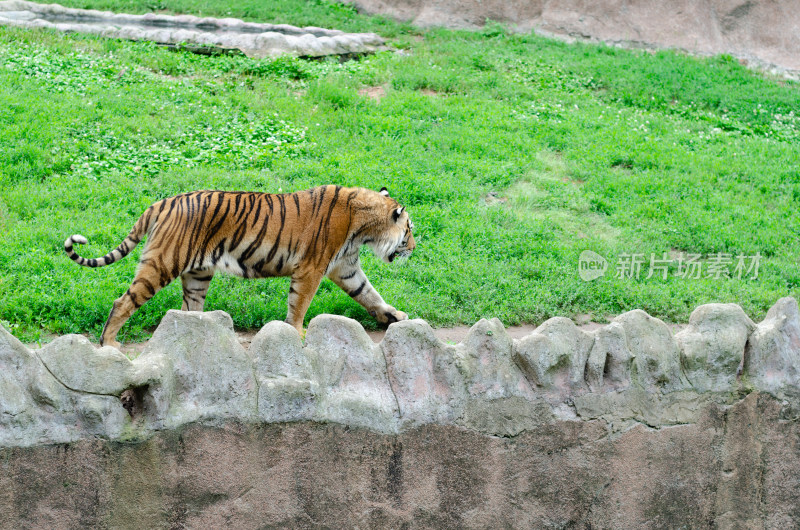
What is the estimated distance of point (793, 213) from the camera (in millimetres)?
8727

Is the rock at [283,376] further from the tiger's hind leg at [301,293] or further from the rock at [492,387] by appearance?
the tiger's hind leg at [301,293]

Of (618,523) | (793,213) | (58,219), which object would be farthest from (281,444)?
(793,213)

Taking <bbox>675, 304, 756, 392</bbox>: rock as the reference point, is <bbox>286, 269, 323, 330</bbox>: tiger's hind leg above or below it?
below

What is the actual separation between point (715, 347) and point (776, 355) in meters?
0.35

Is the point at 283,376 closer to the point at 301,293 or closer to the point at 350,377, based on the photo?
the point at 350,377

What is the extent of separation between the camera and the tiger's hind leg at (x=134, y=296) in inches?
223

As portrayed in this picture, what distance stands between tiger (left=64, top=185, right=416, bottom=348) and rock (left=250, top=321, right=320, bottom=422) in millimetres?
2250

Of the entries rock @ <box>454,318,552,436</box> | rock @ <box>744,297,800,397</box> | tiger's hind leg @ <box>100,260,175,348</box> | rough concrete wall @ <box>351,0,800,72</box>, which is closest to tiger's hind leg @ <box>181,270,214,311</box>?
tiger's hind leg @ <box>100,260,175,348</box>

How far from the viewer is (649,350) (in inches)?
157

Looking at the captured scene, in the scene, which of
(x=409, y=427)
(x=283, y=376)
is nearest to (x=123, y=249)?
(x=283, y=376)

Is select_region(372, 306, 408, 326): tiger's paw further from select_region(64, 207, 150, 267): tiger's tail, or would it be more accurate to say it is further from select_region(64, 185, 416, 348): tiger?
select_region(64, 207, 150, 267): tiger's tail

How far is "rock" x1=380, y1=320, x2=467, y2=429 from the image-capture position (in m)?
3.79

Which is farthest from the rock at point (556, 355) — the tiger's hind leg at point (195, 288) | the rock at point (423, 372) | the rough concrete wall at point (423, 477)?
the tiger's hind leg at point (195, 288)

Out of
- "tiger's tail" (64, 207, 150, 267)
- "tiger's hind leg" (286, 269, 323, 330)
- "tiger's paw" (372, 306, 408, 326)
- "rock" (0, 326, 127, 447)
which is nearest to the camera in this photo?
"rock" (0, 326, 127, 447)
